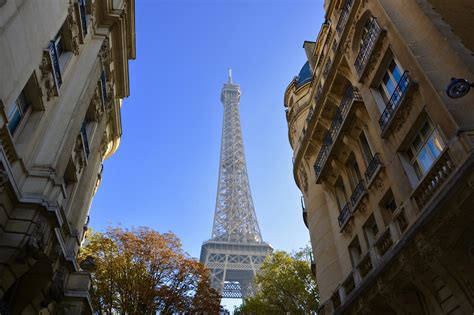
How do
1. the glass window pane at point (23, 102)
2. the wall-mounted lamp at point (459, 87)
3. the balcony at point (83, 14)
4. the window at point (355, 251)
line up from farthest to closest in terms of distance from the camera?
the window at point (355, 251) < the balcony at point (83, 14) < the glass window pane at point (23, 102) < the wall-mounted lamp at point (459, 87)

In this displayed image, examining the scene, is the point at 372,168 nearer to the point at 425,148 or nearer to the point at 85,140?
the point at 425,148

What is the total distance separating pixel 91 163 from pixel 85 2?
7898mm

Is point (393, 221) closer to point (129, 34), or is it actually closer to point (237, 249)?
point (129, 34)

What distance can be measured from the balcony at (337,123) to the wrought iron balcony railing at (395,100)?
91.2 inches

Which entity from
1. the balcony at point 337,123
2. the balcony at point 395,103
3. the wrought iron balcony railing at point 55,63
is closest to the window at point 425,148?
the balcony at point 395,103

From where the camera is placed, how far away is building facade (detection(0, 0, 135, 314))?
34.6 ft

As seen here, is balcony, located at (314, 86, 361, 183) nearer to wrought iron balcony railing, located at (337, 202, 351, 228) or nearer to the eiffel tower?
wrought iron balcony railing, located at (337, 202, 351, 228)

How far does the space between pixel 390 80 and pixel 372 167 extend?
3.41 m

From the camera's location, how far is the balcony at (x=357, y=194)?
640 inches

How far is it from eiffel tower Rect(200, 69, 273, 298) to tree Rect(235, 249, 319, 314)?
42.7 m

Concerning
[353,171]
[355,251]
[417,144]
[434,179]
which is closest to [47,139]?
[434,179]

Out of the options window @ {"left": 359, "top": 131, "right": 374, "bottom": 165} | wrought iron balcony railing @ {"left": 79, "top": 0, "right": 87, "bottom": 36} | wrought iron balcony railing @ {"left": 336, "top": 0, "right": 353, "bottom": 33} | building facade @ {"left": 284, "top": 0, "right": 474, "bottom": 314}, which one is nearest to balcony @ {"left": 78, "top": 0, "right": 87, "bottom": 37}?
wrought iron balcony railing @ {"left": 79, "top": 0, "right": 87, "bottom": 36}

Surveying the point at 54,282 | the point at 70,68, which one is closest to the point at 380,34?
the point at 70,68

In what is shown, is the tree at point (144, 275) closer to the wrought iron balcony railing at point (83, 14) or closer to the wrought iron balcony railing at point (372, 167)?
the wrought iron balcony railing at point (83, 14)
